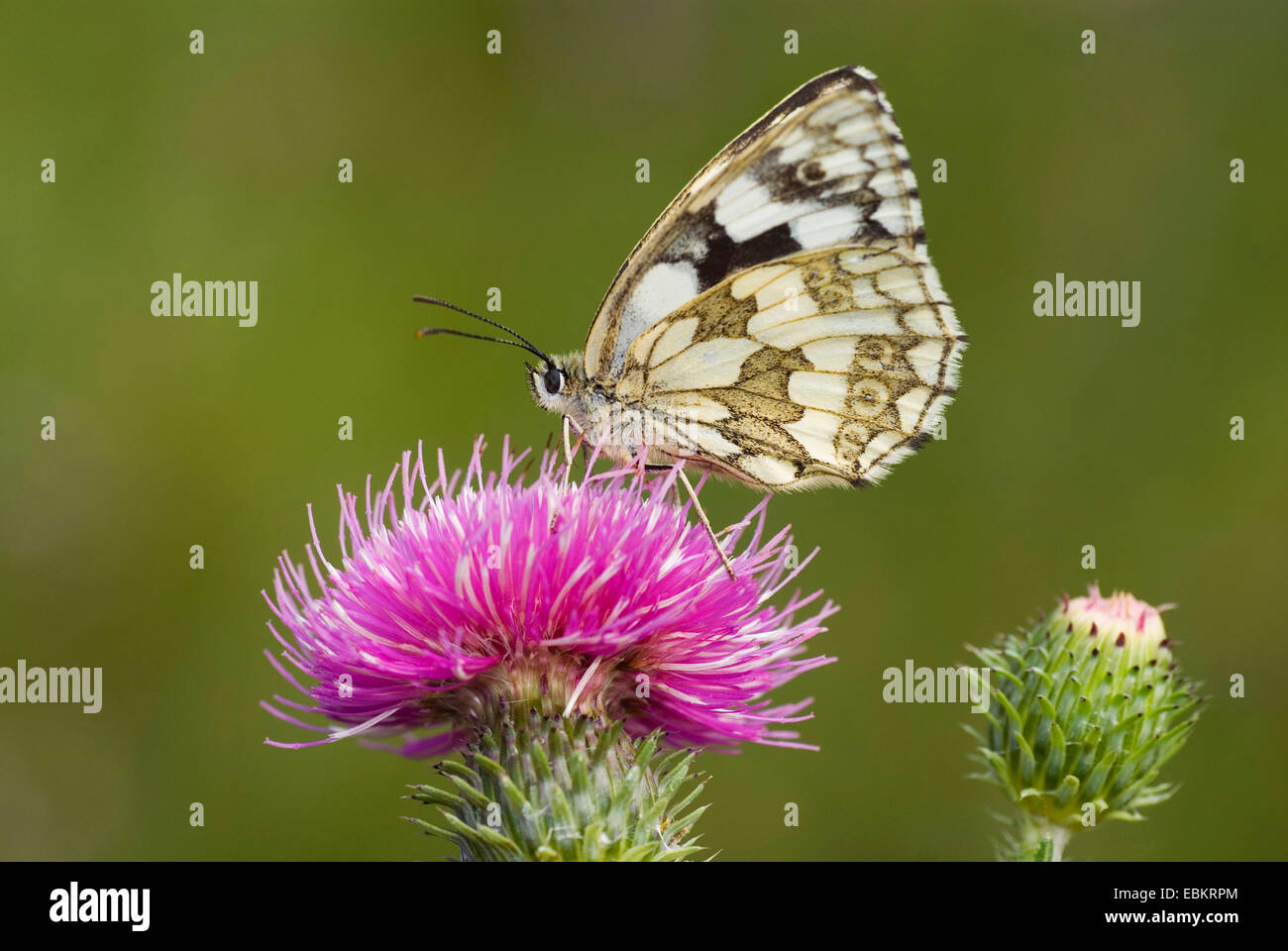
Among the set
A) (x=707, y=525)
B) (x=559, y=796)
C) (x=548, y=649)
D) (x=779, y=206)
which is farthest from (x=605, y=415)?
(x=559, y=796)

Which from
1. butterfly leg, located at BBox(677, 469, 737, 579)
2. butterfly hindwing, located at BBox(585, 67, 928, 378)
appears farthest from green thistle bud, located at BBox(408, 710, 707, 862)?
butterfly hindwing, located at BBox(585, 67, 928, 378)

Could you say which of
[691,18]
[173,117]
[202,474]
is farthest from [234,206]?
[691,18]

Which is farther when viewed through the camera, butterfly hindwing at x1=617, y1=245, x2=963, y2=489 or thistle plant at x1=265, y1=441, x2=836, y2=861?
butterfly hindwing at x1=617, y1=245, x2=963, y2=489

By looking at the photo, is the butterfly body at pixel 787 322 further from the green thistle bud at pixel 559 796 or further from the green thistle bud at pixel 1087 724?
the green thistle bud at pixel 559 796

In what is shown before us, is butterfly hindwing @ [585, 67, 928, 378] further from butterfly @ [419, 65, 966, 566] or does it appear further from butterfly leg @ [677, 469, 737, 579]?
butterfly leg @ [677, 469, 737, 579]

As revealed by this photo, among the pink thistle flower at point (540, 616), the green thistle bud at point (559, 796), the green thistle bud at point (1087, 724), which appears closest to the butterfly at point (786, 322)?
the pink thistle flower at point (540, 616)

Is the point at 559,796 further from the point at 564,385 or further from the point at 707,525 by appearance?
the point at 564,385

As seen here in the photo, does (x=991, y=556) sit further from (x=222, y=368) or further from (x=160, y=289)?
(x=160, y=289)
